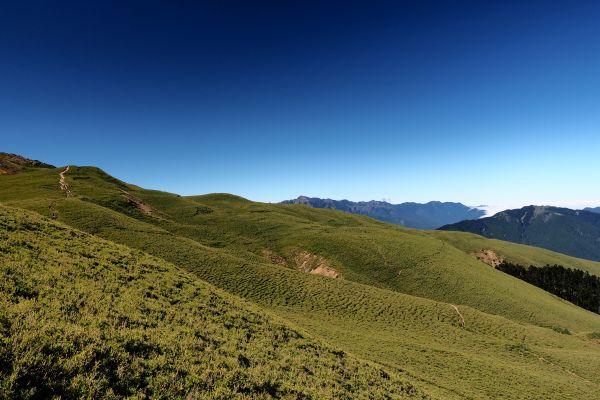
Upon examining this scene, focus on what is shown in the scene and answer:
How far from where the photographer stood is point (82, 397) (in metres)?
9.21

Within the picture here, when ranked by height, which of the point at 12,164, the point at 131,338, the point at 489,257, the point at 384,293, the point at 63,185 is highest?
the point at 12,164

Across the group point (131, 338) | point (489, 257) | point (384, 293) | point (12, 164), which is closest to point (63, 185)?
point (12, 164)

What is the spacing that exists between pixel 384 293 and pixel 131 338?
47.6m

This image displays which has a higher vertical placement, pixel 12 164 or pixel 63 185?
pixel 12 164

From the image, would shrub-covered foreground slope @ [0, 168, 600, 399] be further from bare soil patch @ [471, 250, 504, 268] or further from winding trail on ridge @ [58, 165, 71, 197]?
bare soil patch @ [471, 250, 504, 268]

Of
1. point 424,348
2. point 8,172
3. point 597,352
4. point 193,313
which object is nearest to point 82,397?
point 193,313

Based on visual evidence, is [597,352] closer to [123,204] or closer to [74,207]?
[74,207]

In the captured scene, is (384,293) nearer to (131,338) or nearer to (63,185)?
(131,338)

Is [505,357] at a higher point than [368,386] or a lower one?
lower

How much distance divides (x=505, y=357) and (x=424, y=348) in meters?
12.5

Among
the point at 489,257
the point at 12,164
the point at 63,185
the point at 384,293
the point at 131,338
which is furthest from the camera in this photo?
the point at 489,257

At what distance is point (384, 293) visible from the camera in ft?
177

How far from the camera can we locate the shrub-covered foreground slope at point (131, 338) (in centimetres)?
1016

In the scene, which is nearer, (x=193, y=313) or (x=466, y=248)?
(x=193, y=313)
